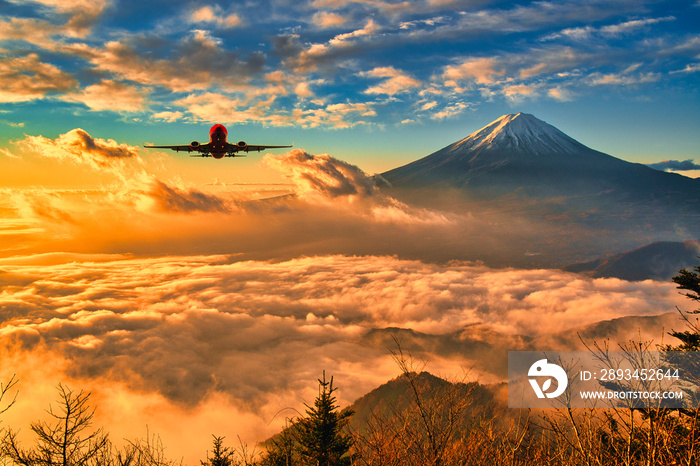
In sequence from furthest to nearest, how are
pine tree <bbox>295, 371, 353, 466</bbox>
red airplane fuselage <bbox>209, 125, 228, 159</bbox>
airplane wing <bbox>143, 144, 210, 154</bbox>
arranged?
airplane wing <bbox>143, 144, 210, 154</bbox>
red airplane fuselage <bbox>209, 125, 228, 159</bbox>
pine tree <bbox>295, 371, 353, 466</bbox>

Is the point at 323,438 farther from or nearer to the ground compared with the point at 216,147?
nearer to the ground

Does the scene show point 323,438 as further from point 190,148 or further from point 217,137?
point 190,148

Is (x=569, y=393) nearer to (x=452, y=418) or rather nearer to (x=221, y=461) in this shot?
(x=452, y=418)

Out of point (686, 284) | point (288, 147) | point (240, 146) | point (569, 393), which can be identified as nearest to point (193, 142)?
point (240, 146)

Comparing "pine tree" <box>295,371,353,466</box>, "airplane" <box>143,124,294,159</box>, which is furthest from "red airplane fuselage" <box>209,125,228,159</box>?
"pine tree" <box>295,371,353,466</box>

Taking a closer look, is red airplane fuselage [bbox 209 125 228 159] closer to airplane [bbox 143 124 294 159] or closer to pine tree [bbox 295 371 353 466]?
airplane [bbox 143 124 294 159]

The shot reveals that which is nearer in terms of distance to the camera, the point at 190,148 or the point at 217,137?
the point at 217,137

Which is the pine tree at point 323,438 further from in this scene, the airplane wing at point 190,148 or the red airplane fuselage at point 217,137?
the airplane wing at point 190,148

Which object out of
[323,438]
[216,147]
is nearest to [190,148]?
[216,147]

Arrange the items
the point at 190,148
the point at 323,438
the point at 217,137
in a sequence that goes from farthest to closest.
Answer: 1. the point at 190,148
2. the point at 217,137
3. the point at 323,438

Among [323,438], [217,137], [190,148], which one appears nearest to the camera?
[323,438]

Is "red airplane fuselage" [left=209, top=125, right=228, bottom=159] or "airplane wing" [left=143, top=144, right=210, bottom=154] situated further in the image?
"airplane wing" [left=143, top=144, right=210, bottom=154]

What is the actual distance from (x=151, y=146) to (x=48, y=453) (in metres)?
28.1

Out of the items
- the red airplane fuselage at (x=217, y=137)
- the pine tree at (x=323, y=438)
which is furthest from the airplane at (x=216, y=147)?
the pine tree at (x=323, y=438)
